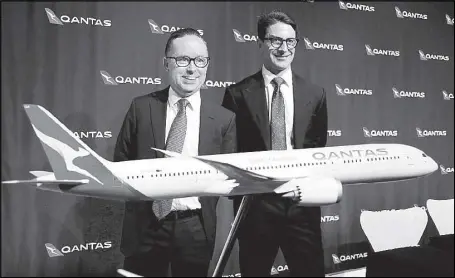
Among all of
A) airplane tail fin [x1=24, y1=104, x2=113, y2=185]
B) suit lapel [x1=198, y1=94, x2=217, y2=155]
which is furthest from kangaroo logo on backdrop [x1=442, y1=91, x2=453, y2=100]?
airplane tail fin [x1=24, y1=104, x2=113, y2=185]

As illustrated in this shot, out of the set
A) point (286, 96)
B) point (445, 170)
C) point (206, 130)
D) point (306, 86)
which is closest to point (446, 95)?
point (445, 170)

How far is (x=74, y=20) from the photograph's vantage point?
7.43 feet

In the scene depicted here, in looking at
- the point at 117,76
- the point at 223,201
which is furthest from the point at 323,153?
the point at 117,76

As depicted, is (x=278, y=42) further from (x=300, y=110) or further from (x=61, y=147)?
(x=61, y=147)

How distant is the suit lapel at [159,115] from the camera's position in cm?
237

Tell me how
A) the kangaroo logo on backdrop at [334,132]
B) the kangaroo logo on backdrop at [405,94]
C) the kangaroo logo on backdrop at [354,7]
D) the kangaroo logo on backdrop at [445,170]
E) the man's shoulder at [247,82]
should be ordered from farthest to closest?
the kangaroo logo on backdrop at [445,170]
the kangaroo logo on backdrop at [405,94]
the kangaroo logo on backdrop at [354,7]
the kangaroo logo on backdrop at [334,132]
the man's shoulder at [247,82]

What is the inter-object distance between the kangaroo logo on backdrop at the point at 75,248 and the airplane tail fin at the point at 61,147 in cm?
39

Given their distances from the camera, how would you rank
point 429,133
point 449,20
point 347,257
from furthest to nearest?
point 449,20 < point 429,133 < point 347,257

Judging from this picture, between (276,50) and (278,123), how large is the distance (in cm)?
46

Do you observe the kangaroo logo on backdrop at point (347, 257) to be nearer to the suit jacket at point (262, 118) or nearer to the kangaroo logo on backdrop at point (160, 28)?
the suit jacket at point (262, 118)

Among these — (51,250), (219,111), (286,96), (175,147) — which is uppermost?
(286,96)

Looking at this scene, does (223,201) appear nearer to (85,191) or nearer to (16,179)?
(85,191)

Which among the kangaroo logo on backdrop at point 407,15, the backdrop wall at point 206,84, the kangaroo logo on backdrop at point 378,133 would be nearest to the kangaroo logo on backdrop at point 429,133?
the backdrop wall at point 206,84

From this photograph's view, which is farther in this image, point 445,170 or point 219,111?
point 445,170
